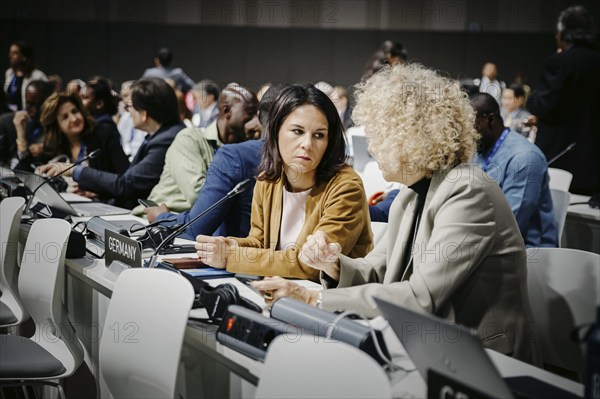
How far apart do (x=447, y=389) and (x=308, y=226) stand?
1294 millimetres

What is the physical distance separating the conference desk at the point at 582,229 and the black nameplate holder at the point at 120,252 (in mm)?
2549

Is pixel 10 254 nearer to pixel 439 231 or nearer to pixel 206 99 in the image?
pixel 439 231

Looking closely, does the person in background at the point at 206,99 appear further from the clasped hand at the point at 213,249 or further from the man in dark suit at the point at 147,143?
the clasped hand at the point at 213,249

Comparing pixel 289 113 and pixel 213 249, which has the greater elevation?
pixel 289 113

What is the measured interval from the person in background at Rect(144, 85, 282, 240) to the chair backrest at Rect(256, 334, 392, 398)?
5.07 feet

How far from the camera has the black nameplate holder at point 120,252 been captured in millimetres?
2283

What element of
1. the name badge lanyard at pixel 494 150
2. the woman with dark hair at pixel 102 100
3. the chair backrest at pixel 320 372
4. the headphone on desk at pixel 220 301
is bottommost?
the headphone on desk at pixel 220 301

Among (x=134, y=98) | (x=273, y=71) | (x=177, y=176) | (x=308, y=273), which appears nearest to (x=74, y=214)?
(x=177, y=176)

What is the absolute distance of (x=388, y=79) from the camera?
2.04m

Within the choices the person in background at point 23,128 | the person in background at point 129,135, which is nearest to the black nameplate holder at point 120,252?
the person in background at point 23,128

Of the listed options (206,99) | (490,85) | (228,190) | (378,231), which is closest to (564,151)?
(378,231)

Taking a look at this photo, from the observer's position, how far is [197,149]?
3.63m

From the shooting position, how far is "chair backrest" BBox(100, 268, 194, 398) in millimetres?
1813

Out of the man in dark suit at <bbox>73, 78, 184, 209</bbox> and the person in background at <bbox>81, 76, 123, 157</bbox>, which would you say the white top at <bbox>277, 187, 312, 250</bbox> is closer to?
the man in dark suit at <bbox>73, 78, 184, 209</bbox>
